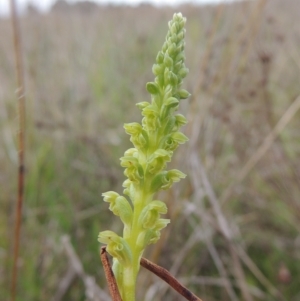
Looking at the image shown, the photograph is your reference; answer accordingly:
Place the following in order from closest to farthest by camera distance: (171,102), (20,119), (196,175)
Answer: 1. (171,102)
2. (20,119)
3. (196,175)

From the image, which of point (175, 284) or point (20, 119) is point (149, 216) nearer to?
point (175, 284)

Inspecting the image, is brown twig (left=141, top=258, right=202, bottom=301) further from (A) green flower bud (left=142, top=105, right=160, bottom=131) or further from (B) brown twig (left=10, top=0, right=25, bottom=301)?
(B) brown twig (left=10, top=0, right=25, bottom=301)

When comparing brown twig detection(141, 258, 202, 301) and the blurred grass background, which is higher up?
the blurred grass background

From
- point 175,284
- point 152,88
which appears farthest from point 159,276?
point 152,88

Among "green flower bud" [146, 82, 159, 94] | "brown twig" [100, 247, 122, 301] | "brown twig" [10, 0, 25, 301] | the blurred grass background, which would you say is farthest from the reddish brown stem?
the blurred grass background

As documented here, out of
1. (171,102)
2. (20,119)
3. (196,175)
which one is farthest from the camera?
(196,175)

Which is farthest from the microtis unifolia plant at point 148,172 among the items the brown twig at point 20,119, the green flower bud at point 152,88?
the brown twig at point 20,119

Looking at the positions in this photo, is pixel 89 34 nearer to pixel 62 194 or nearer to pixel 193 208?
pixel 62 194
